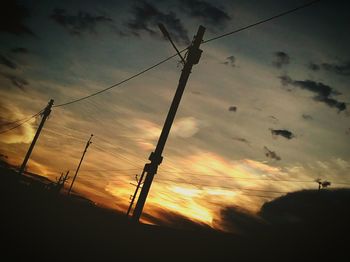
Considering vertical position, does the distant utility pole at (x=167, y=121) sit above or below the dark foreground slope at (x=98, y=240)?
above

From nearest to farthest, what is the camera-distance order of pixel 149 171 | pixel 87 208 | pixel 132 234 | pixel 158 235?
pixel 149 171 < pixel 132 234 < pixel 158 235 < pixel 87 208

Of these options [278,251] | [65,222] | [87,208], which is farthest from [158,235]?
[278,251]

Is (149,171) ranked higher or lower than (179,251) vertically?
higher

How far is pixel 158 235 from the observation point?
1195cm

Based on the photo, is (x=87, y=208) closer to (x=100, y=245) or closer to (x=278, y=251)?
(x=100, y=245)

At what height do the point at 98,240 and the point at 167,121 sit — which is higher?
the point at 167,121

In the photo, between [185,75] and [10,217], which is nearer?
[185,75]

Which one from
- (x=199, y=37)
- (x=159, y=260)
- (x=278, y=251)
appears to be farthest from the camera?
(x=278, y=251)

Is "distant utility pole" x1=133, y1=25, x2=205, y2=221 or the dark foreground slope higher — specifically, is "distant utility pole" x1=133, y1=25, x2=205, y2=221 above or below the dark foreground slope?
above

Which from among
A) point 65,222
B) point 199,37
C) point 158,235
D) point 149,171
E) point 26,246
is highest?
point 199,37

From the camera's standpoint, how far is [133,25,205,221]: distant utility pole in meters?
8.48

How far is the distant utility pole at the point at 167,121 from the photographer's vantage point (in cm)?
848

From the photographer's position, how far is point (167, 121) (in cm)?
902

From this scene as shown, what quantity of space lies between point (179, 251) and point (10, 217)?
8.25m
